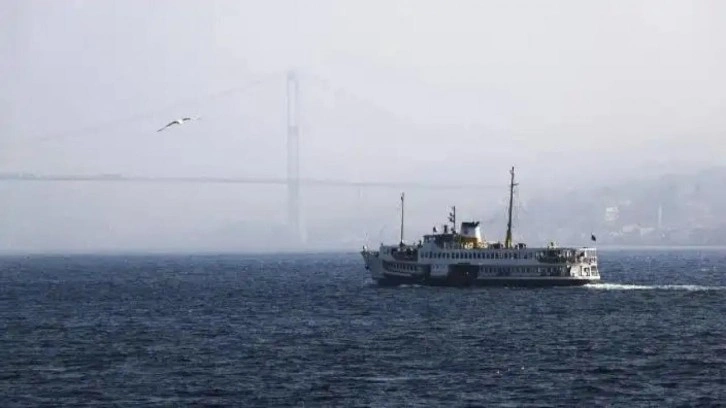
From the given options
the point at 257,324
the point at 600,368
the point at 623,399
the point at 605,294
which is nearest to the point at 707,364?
the point at 600,368

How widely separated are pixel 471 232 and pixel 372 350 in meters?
64.1

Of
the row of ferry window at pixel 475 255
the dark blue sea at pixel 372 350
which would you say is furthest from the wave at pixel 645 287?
the row of ferry window at pixel 475 255

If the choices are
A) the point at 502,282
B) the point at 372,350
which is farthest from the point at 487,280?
the point at 372,350

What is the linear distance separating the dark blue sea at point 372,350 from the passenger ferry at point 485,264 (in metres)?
1.74

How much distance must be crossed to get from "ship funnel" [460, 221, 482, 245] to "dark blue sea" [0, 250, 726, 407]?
22.4ft

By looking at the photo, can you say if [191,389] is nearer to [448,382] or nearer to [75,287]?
[448,382]

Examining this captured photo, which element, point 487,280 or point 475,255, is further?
point 475,255

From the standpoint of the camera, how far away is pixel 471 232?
14312 centimetres

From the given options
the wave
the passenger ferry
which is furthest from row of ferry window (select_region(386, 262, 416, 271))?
the wave

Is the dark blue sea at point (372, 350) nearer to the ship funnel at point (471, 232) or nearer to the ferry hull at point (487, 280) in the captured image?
the ferry hull at point (487, 280)

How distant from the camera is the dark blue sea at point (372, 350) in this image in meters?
62.6

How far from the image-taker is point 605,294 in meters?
134

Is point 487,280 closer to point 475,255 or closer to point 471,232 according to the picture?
point 475,255

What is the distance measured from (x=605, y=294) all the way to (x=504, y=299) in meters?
14.9
